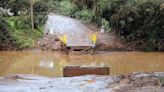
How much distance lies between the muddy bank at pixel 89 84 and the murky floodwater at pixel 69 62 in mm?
8957

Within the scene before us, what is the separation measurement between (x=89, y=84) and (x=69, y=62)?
14.6 meters

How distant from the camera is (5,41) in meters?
28.7

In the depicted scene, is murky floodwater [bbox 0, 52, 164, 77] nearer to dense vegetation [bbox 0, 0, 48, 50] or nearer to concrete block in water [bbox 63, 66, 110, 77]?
dense vegetation [bbox 0, 0, 48, 50]

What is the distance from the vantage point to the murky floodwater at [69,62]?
800 inches

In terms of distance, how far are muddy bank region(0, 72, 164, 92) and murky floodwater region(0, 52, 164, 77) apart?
8.96 meters

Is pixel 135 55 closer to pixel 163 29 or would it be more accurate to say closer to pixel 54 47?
pixel 163 29

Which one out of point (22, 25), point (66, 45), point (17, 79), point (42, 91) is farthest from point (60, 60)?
point (42, 91)

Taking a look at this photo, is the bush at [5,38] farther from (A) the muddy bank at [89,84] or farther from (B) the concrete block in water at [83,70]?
(A) the muddy bank at [89,84]

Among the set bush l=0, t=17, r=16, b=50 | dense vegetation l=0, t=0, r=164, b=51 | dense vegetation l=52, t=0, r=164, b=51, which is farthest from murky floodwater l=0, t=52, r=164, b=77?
dense vegetation l=0, t=0, r=164, b=51

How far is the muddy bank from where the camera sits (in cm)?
820

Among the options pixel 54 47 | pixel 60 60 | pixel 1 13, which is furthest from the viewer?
pixel 1 13

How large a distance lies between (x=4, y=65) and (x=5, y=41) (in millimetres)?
6988

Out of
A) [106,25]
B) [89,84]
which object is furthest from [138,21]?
[89,84]

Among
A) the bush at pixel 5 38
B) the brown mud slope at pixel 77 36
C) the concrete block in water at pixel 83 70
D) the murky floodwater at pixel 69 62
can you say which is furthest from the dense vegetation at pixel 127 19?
the concrete block in water at pixel 83 70
